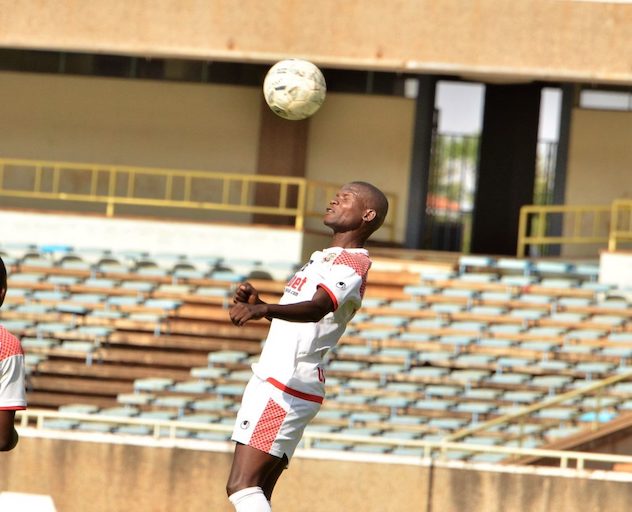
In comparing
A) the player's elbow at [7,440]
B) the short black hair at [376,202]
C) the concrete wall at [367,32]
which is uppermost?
the concrete wall at [367,32]

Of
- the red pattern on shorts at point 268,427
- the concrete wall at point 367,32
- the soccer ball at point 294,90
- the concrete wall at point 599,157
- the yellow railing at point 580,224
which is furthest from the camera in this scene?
the concrete wall at point 599,157

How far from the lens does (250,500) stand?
5070 mm

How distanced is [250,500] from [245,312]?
88 cm

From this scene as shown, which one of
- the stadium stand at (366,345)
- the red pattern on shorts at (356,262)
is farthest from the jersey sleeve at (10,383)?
the stadium stand at (366,345)

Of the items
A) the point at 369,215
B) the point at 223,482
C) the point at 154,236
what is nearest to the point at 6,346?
the point at 369,215

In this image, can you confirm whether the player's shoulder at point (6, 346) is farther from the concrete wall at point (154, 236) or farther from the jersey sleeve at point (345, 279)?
the concrete wall at point (154, 236)

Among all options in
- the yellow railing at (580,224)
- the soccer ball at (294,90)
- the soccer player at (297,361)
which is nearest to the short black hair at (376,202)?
the soccer player at (297,361)

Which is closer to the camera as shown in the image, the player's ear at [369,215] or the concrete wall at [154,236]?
the player's ear at [369,215]

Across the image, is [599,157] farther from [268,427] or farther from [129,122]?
[268,427]

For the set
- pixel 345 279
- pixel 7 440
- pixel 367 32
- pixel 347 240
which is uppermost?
pixel 367 32

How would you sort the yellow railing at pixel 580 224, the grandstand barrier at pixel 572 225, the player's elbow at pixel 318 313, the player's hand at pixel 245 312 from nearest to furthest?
the player's hand at pixel 245 312 → the player's elbow at pixel 318 313 → the yellow railing at pixel 580 224 → the grandstand barrier at pixel 572 225

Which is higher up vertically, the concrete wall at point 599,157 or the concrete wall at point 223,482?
the concrete wall at point 599,157

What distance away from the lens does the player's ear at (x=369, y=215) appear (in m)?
5.29

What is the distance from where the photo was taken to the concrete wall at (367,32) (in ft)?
58.6
